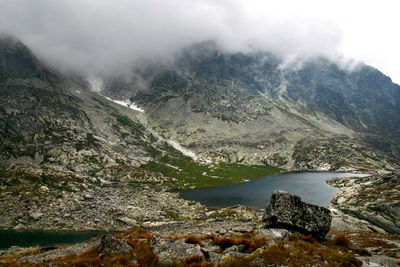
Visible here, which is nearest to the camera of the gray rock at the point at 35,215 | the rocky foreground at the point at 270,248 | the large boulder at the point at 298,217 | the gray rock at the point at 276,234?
the rocky foreground at the point at 270,248

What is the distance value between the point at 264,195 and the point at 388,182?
160ft

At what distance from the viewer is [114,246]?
17.0m

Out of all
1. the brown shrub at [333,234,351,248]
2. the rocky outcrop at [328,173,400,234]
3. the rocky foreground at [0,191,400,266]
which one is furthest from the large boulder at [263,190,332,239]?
the rocky outcrop at [328,173,400,234]

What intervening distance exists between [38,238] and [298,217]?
62.7m

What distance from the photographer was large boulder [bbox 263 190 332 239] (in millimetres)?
18891

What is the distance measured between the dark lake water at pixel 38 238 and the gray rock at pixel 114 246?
146ft

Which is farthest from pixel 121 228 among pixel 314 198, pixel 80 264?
pixel 314 198

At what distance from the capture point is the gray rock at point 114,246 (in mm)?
16578

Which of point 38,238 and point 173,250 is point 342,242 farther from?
point 38,238

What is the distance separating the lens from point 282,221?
1950cm

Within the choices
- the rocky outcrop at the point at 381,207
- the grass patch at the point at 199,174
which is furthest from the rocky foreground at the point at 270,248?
the grass patch at the point at 199,174

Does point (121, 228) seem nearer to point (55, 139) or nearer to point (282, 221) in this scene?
point (282, 221)

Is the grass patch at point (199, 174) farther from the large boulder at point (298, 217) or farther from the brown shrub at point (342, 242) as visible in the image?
the brown shrub at point (342, 242)

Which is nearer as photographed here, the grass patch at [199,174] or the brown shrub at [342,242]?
the brown shrub at [342,242]
